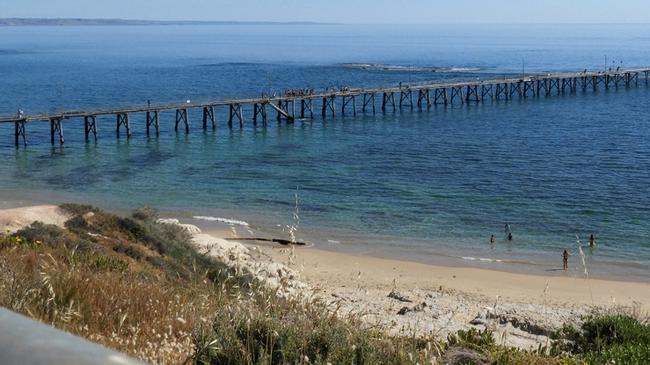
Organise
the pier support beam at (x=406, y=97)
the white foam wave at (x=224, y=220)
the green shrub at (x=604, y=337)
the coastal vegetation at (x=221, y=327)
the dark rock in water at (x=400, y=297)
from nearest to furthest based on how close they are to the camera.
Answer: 1. the coastal vegetation at (x=221, y=327)
2. the green shrub at (x=604, y=337)
3. the dark rock in water at (x=400, y=297)
4. the white foam wave at (x=224, y=220)
5. the pier support beam at (x=406, y=97)

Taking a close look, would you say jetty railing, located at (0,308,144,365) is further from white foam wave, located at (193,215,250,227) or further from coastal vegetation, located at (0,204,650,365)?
white foam wave, located at (193,215,250,227)

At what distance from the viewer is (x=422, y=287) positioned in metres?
20.7

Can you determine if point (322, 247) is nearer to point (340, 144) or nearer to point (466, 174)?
point (466, 174)

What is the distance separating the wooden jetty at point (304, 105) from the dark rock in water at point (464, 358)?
39423 millimetres

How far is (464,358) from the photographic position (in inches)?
259

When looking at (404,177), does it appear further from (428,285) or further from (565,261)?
(428,285)

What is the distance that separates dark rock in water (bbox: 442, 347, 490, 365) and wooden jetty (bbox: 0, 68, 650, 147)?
3942 centimetres

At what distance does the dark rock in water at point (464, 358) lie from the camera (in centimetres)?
641

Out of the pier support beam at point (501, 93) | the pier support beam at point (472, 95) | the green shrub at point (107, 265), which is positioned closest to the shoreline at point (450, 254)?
the green shrub at point (107, 265)

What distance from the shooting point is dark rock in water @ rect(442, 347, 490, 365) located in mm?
6410

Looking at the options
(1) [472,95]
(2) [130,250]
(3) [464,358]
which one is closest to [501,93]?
(1) [472,95]

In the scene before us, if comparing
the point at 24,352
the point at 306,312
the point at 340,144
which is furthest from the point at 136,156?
the point at 24,352

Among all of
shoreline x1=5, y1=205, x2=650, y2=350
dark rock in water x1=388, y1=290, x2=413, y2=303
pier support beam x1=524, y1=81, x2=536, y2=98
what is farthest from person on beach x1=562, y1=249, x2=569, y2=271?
pier support beam x1=524, y1=81, x2=536, y2=98

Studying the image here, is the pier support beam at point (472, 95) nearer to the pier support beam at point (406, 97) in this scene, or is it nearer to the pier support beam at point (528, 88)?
the pier support beam at point (528, 88)
